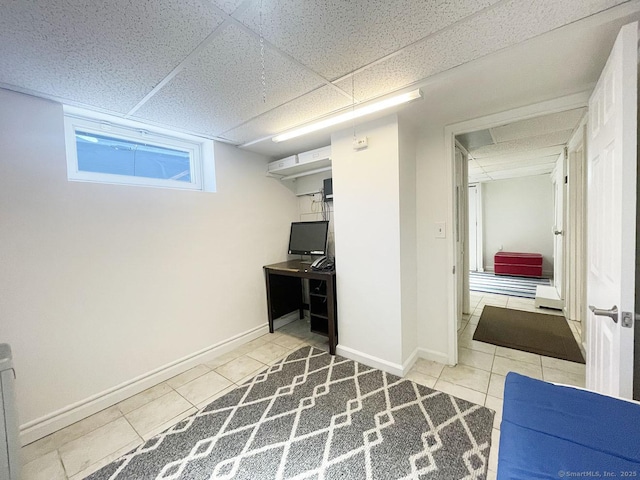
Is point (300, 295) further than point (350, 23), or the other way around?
point (300, 295)

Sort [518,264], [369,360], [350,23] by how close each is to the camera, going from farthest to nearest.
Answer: [518,264] < [369,360] < [350,23]

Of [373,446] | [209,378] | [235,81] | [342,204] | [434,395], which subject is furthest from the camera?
[342,204]

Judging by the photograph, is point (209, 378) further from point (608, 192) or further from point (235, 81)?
point (608, 192)

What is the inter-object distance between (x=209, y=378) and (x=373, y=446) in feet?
4.97

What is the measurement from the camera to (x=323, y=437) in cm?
159

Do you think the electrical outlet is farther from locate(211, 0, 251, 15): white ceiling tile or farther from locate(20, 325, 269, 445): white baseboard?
locate(20, 325, 269, 445): white baseboard

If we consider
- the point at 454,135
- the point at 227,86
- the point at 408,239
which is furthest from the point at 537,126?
the point at 227,86

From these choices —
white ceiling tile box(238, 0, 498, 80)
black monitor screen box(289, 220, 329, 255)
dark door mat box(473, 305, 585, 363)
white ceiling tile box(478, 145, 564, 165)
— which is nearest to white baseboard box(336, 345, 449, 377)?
dark door mat box(473, 305, 585, 363)

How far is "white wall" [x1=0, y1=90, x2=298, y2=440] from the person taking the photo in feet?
5.48

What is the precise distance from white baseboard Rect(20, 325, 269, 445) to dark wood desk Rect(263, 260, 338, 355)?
0.64 m

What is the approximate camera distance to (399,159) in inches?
83.9

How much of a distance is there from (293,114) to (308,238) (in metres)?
1.51

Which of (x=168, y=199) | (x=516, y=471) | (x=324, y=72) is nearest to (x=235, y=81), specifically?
(x=324, y=72)

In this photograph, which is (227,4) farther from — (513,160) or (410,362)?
(513,160)
